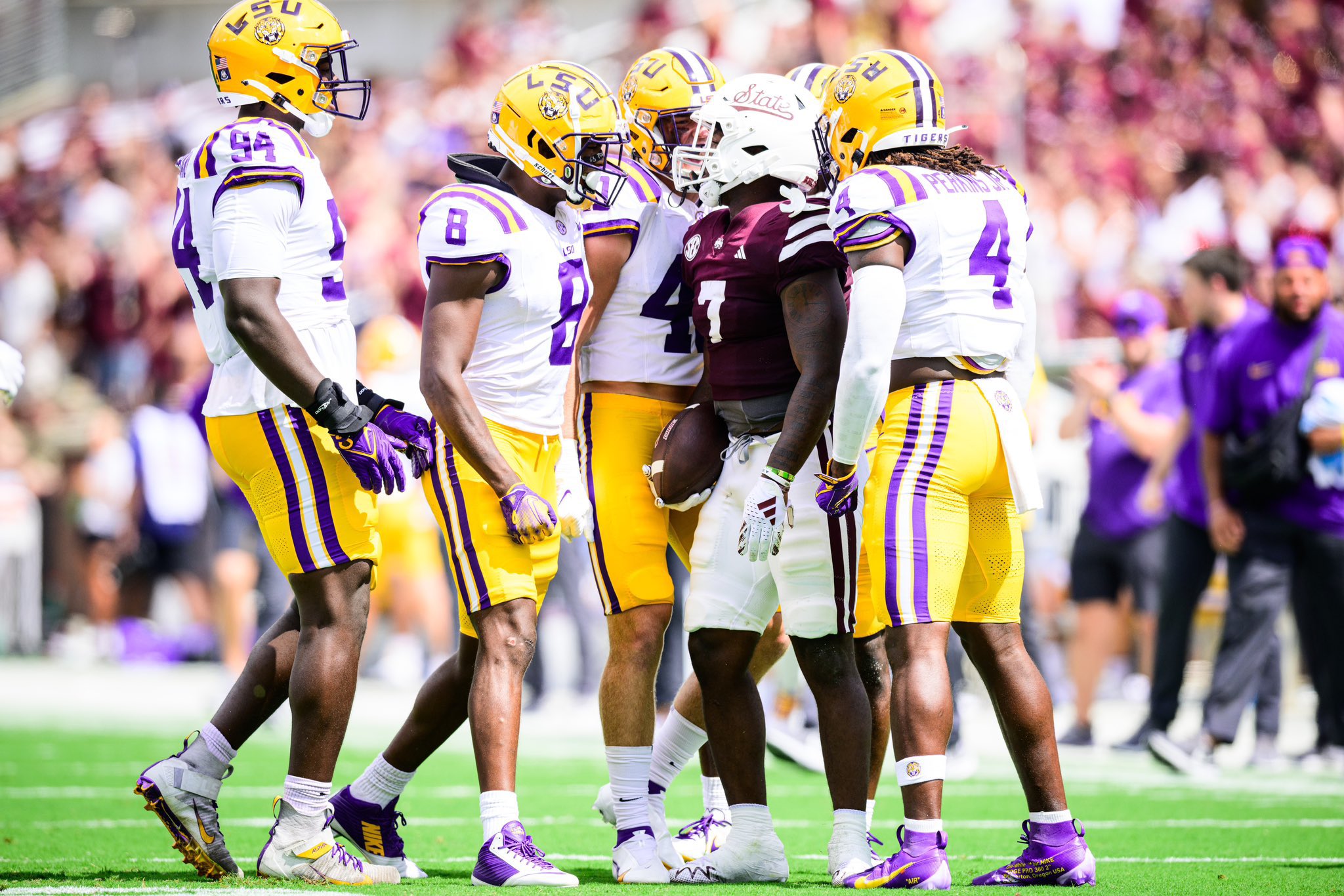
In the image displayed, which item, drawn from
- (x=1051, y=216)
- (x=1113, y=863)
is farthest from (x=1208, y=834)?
(x=1051, y=216)

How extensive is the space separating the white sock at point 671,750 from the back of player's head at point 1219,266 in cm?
449

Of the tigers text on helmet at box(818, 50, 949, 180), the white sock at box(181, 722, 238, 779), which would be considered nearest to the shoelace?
the tigers text on helmet at box(818, 50, 949, 180)

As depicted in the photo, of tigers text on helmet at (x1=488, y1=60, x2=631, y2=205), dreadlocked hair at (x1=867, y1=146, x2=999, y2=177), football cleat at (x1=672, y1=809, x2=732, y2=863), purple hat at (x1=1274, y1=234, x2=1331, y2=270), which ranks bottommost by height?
football cleat at (x1=672, y1=809, x2=732, y2=863)

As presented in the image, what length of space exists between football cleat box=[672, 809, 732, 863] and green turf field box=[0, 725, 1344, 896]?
0.28 meters

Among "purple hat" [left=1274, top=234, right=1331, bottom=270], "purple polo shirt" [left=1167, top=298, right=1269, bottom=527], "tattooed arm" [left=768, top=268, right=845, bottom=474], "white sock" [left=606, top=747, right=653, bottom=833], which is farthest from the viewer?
"purple polo shirt" [left=1167, top=298, right=1269, bottom=527]

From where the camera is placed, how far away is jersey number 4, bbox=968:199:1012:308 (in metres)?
4.64

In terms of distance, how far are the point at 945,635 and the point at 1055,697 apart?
6795mm

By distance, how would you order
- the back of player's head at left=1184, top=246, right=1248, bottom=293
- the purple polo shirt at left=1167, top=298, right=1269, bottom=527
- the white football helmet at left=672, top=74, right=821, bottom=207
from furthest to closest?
the back of player's head at left=1184, top=246, right=1248, bottom=293 < the purple polo shirt at left=1167, top=298, right=1269, bottom=527 < the white football helmet at left=672, top=74, right=821, bottom=207

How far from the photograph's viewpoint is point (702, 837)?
5.24 meters

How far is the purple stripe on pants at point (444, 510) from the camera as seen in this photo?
4.75 metres

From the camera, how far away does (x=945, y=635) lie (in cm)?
454

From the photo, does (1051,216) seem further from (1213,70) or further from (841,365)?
(841,365)

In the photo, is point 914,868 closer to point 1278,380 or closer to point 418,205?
point 1278,380

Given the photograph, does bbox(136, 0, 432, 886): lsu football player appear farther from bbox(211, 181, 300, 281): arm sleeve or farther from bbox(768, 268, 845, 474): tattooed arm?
bbox(768, 268, 845, 474): tattooed arm
